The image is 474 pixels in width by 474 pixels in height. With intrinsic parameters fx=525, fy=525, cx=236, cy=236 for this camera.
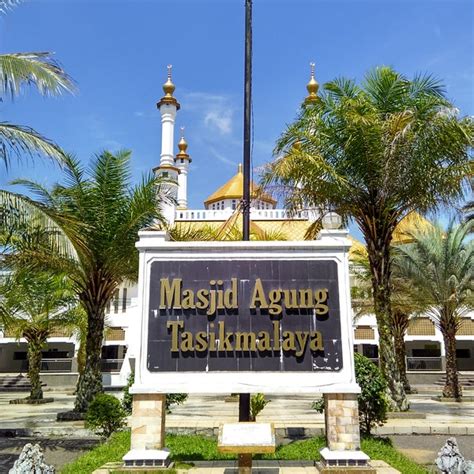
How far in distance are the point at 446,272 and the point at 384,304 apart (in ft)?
21.7

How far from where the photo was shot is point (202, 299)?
8219 millimetres

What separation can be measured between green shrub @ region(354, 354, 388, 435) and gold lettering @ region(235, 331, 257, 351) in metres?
3.65

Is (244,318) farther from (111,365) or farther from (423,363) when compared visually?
(111,365)

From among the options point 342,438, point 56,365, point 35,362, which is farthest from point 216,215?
point 342,438

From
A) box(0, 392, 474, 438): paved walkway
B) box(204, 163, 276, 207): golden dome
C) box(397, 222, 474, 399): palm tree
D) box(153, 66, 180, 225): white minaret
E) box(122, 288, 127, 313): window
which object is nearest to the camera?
box(0, 392, 474, 438): paved walkway

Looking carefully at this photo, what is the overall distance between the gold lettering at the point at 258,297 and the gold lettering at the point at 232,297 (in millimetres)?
254

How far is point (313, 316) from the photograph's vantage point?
818 cm

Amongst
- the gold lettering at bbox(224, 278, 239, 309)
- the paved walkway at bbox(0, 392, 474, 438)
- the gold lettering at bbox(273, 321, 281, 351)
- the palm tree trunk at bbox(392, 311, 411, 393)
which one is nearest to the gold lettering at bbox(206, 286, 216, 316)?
the gold lettering at bbox(224, 278, 239, 309)

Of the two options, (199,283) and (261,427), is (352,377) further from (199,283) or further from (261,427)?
(199,283)

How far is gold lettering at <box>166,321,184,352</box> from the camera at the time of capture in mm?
8047

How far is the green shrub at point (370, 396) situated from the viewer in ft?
34.9

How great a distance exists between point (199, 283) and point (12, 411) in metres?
14.3

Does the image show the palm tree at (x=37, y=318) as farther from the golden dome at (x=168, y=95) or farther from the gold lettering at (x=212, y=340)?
the golden dome at (x=168, y=95)

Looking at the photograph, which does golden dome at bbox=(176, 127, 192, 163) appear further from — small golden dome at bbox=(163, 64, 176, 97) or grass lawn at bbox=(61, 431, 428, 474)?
grass lawn at bbox=(61, 431, 428, 474)
